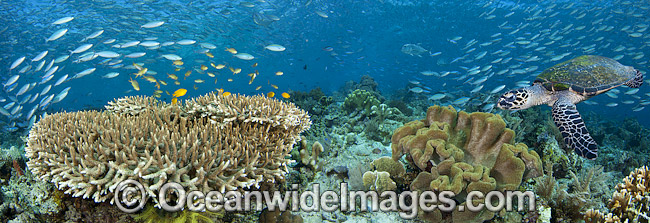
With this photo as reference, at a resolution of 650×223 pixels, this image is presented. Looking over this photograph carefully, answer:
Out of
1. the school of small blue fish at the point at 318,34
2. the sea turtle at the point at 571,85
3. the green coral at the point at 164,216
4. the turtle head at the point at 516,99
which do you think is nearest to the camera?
the green coral at the point at 164,216

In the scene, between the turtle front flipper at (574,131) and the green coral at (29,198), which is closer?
the green coral at (29,198)

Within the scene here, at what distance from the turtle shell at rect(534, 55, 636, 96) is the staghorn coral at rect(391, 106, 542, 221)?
2.95 meters

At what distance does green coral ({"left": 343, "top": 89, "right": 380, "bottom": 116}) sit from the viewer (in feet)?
25.2

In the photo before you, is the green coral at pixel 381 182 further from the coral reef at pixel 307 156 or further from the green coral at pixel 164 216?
the green coral at pixel 164 216

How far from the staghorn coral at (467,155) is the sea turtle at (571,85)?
2.12 m

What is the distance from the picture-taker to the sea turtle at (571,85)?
14.7ft

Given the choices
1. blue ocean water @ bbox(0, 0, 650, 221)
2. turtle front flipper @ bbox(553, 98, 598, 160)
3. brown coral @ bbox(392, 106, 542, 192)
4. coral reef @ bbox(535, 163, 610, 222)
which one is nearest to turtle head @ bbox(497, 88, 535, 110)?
turtle front flipper @ bbox(553, 98, 598, 160)

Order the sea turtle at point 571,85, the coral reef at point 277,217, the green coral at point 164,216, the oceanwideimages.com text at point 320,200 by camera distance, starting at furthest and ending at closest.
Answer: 1. the sea turtle at point 571,85
2. the coral reef at point 277,217
3. the green coral at point 164,216
4. the oceanwideimages.com text at point 320,200

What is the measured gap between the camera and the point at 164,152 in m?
2.62

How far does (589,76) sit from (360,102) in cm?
511

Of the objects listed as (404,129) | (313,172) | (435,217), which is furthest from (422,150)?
(313,172)

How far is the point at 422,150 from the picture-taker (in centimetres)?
315

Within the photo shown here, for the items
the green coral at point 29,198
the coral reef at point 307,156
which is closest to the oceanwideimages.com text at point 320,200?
the coral reef at point 307,156

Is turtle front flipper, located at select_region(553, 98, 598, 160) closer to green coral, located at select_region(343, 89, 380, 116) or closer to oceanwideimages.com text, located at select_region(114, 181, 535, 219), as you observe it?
oceanwideimages.com text, located at select_region(114, 181, 535, 219)
